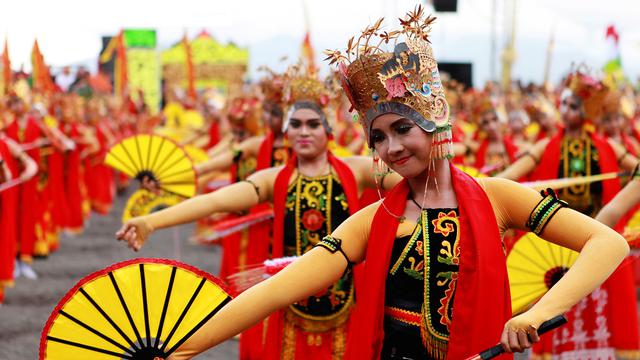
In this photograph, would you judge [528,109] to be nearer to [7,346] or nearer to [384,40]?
[7,346]

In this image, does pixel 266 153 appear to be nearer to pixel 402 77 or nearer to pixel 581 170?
pixel 581 170

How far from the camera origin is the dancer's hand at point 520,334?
2.86 meters

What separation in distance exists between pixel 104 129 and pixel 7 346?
12.3 metres

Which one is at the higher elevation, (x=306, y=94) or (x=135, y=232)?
→ (x=306, y=94)

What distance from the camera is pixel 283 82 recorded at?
6.07m

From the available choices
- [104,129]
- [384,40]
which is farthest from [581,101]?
[104,129]

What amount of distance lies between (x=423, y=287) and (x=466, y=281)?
177mm

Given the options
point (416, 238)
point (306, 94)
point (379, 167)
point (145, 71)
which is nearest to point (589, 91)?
point (306, 94)

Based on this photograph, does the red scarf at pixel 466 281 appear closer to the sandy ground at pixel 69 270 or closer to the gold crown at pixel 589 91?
the sandy ground at pixel 69 270

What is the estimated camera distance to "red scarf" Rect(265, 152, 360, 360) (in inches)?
199

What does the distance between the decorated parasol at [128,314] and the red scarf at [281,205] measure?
6.44 feet

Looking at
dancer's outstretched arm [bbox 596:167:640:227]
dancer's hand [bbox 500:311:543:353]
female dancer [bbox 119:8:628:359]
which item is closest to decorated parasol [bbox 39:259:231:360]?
female dancer [bbox 119:8:628:359]

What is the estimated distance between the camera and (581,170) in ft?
22.8

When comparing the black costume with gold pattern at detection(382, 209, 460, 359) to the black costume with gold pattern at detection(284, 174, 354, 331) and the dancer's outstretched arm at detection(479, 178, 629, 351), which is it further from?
the black costume with gold pattern at detection(284, 174, 354, 331)
